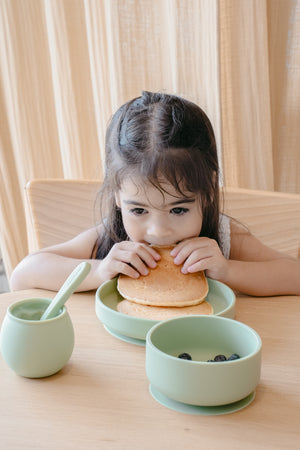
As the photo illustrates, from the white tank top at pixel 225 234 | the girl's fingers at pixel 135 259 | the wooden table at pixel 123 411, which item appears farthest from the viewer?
the white tank top at pixel 225 234

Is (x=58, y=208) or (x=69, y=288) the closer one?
(x=69, y=288)

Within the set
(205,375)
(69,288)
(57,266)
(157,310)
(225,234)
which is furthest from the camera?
(225,234)

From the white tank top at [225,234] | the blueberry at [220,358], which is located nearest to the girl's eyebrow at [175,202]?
the white tank top at [225,234]

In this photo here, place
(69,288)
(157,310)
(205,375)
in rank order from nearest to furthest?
(205,375) < (69,288) < (157,310)

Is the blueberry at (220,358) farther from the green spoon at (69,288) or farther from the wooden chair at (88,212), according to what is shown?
the wooden chair at (88,212)

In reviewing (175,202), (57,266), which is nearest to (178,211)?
(175,202)

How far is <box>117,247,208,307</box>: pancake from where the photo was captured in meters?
0.83

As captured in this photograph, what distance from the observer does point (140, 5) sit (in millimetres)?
1346

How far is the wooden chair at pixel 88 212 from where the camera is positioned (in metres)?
1.16

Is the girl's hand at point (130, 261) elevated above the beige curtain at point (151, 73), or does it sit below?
below

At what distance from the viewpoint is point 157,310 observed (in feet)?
2.66

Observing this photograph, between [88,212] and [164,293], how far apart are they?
0.46 metres

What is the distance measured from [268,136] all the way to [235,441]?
976 mm

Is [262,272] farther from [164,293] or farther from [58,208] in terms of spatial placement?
[58,208]
